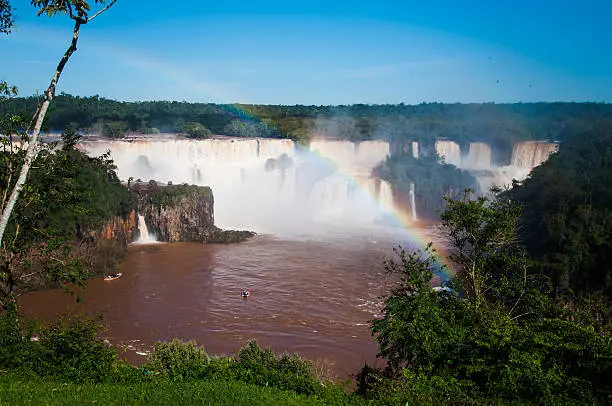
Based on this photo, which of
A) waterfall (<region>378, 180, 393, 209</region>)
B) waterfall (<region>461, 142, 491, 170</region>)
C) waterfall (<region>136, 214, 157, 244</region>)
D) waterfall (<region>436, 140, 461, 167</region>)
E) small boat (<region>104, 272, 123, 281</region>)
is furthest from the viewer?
waterfall (<region>461, 142, 491, 170</region>)

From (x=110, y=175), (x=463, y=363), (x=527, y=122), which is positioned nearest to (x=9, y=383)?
(x=463, y=363)

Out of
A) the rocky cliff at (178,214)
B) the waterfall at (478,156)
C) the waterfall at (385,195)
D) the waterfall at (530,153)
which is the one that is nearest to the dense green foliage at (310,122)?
the waterfall at (478,156)

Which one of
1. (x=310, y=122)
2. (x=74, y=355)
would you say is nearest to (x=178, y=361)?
(x=74, y=355)

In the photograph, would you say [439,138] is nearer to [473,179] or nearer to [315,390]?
[473,179]

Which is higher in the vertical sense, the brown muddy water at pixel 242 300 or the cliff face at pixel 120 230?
the cliff face at pixel 120 230

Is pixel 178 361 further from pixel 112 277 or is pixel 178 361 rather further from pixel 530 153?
pixel 530 153

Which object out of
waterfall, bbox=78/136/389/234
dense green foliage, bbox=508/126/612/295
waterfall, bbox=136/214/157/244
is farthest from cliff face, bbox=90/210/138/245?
dense green foliage, bbox=508/126/612/295

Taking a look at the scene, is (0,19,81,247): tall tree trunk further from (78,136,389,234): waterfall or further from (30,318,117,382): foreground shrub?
(78,136,389,234): waterfall

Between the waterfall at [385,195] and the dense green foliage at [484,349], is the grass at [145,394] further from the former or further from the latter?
the waterfall at [385,195]
